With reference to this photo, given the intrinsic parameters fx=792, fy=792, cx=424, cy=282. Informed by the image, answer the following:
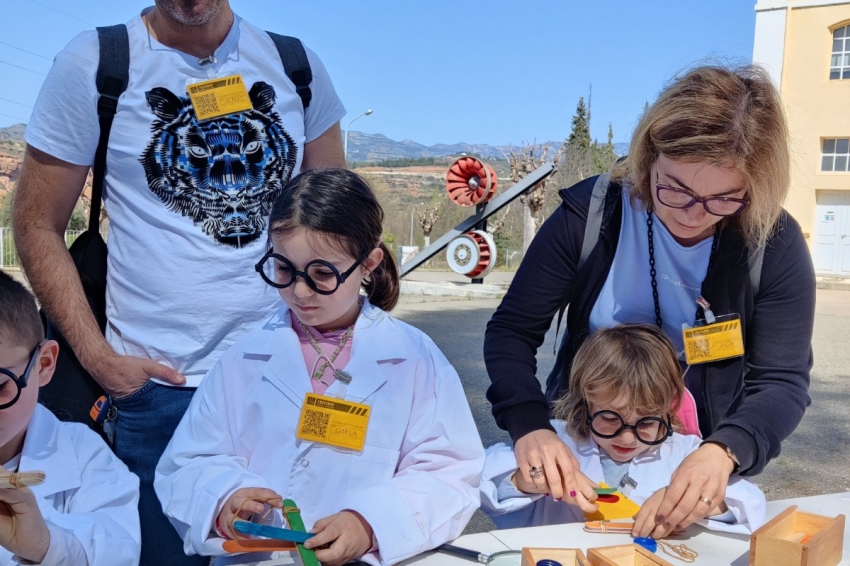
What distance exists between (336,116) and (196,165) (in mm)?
491

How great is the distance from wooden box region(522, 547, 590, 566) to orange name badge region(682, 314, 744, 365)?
2.52 ft

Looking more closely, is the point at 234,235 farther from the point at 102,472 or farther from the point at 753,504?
the point at 753,504

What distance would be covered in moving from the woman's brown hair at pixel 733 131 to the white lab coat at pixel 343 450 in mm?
750

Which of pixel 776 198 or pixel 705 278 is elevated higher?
pixel 776 198

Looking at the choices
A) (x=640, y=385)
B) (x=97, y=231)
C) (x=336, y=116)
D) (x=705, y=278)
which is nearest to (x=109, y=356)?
(x=97, y=231)

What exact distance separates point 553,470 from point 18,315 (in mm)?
1151

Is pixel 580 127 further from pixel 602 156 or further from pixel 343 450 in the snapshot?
pixel 343 450

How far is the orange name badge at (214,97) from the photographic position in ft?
6.81

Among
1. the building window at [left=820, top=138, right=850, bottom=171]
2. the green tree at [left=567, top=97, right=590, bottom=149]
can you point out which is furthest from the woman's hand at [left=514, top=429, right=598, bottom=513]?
the green tree at [left=567, top=97, right=590, bottom=149]

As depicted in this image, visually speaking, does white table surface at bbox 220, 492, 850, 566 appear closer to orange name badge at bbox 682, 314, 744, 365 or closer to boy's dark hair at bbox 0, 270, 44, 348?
orange name badge at bbox 682, 314, 744, 365

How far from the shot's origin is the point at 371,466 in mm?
1643

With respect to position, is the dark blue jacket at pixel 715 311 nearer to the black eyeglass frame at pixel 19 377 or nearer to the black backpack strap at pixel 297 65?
the black backpack strap at pixel 297 65

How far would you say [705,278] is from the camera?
204 cm

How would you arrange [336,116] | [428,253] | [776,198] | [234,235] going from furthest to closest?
[428,253] < [336,116] < [234,235] < [776,198]
